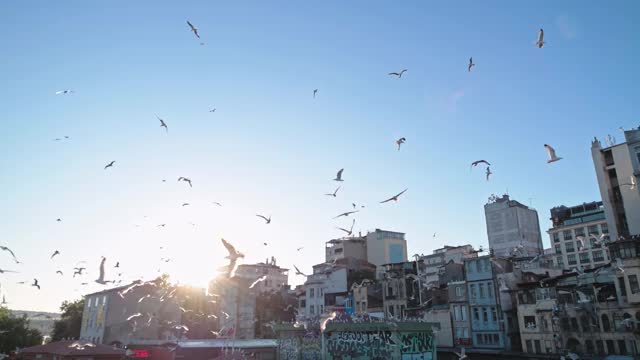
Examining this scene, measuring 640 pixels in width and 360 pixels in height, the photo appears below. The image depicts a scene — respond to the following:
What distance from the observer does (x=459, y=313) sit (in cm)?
5256

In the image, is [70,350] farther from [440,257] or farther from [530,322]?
[440,257]

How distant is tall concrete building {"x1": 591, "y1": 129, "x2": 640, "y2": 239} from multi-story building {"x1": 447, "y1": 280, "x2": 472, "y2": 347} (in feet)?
77.5

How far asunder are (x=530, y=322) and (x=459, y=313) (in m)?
8.88

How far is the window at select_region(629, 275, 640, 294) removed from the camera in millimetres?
37644

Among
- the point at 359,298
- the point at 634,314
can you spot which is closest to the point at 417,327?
the point at 634,314

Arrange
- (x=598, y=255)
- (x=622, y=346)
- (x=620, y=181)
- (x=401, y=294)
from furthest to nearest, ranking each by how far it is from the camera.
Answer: (x=598, y=255), (x=620, y=181), (x=401, y=294), (x=622, y=346)

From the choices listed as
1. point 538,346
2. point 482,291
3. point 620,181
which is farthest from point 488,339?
point 620,181

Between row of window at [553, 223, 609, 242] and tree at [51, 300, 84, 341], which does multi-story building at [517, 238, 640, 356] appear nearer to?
row of window at [553, 223, 609, 242]

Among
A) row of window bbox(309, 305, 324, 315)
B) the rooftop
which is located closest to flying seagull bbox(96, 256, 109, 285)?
the rooftop

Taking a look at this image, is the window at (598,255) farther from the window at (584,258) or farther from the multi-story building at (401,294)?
the multi-story building at (401,294)

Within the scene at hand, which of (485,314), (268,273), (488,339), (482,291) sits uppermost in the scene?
(268,273)

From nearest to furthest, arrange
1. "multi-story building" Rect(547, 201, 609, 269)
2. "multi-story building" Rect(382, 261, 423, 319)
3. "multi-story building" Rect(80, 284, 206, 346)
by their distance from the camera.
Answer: "multi-story building" Rect(80, 284, 206, 346) < "multi-story building" Rect(382, 261, 423, 319) < "multi-story building" Rect(547, 201, 609, 269)

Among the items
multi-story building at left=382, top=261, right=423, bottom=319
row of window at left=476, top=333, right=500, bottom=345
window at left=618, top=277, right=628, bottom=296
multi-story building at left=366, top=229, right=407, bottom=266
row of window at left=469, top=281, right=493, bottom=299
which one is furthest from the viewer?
multi-story building at left=366, top=229, right=407, bottom=266

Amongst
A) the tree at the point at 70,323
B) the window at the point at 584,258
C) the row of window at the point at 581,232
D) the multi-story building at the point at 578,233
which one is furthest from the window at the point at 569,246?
the tree at the point at 70,323
